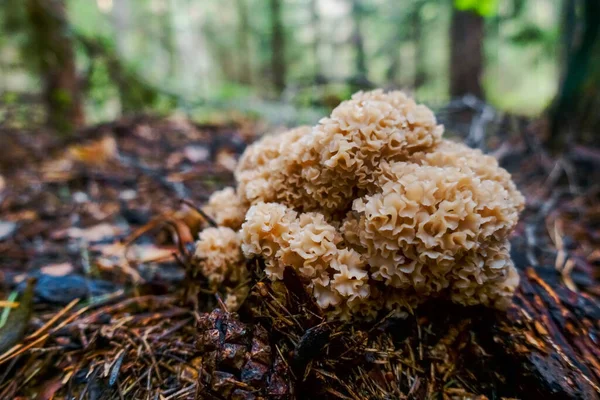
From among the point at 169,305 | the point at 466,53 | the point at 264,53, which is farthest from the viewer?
the point at 264,53

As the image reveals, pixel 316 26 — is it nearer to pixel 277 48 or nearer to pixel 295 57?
pixel 295 57

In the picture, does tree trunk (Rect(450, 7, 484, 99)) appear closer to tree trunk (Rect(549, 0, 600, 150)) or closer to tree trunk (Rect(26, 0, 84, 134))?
tree trunk (Rect(549, 0, 600, 150))

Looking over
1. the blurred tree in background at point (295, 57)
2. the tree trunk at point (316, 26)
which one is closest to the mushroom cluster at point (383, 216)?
the blurred tree in background at point (295, 57)

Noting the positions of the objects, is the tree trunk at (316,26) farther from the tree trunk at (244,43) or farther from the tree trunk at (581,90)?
the tree trunk at (581,90)

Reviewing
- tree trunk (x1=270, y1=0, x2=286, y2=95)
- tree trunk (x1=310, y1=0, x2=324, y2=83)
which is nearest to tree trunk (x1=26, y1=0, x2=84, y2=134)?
tree trunk (x1=270, y1=0, x2=286, y2=95)

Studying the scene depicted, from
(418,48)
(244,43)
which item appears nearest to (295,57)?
(244,43)

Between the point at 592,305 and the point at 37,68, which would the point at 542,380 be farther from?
the point at 37,68
